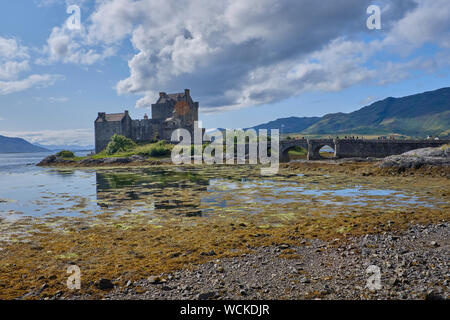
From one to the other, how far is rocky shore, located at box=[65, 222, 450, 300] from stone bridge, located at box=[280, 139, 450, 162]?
64.8 m

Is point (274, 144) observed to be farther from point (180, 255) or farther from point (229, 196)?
point (180, 255)

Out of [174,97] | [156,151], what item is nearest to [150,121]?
[174,97]

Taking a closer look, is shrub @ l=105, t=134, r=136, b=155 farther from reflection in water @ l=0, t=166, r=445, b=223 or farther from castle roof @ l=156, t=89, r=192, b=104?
reflection in water @ l=0, t=166, r=445, b=223

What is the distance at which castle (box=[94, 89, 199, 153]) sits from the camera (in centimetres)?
9712

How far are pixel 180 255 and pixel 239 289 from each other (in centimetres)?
323

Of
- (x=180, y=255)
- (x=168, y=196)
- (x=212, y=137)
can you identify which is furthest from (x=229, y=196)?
(x=212, y=137)

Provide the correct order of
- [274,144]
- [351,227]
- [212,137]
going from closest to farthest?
[351,227]
[274,144]
[212,137]

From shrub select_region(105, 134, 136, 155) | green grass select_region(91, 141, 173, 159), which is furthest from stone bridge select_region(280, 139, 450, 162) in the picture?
shrub select_region(105, 134, 136, 155)

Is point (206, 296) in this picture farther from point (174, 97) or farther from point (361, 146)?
point (174, 97)

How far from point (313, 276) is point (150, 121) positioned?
317 ft

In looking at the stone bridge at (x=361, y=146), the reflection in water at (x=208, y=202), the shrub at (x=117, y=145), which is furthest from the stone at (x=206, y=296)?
the shrub at (x=117, y=145)

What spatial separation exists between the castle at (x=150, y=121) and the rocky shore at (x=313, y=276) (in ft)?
289

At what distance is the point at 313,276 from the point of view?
24.1 ft
